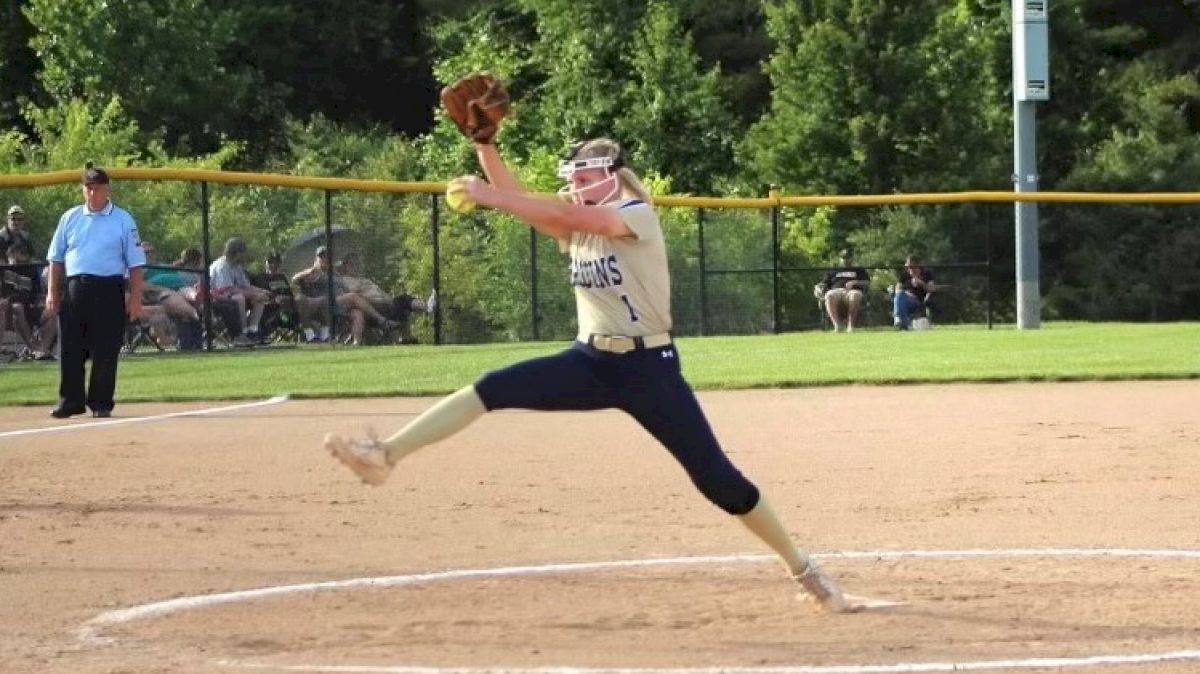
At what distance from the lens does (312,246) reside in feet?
87.5

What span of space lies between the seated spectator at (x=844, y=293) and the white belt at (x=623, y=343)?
75.1 ft

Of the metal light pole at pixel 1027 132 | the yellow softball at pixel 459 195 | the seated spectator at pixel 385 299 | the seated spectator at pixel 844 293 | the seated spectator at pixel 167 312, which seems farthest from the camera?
the seated spectator at pixel 844 293

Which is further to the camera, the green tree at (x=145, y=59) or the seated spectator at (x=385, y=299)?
the green tree at (x=145, y=59)

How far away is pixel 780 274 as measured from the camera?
30.9 metres

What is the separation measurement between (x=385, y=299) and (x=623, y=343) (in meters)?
19.4

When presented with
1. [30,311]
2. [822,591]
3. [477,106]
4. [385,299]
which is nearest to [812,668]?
[822,591]

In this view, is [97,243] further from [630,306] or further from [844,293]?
[844,293]

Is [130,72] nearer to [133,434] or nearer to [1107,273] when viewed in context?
[1107,273]

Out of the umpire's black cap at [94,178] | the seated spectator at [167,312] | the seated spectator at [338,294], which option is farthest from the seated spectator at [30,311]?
the umpire's black cap at [94,178]

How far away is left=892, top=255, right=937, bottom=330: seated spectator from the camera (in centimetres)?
3100

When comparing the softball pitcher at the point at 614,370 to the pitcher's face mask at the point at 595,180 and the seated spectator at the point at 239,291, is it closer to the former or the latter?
the pitcher's face mask at the point at 595,180

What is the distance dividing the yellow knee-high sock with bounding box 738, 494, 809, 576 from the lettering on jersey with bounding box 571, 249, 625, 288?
3.28ft

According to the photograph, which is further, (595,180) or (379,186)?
(379,186)

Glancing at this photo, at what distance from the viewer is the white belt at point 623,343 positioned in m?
8.00
